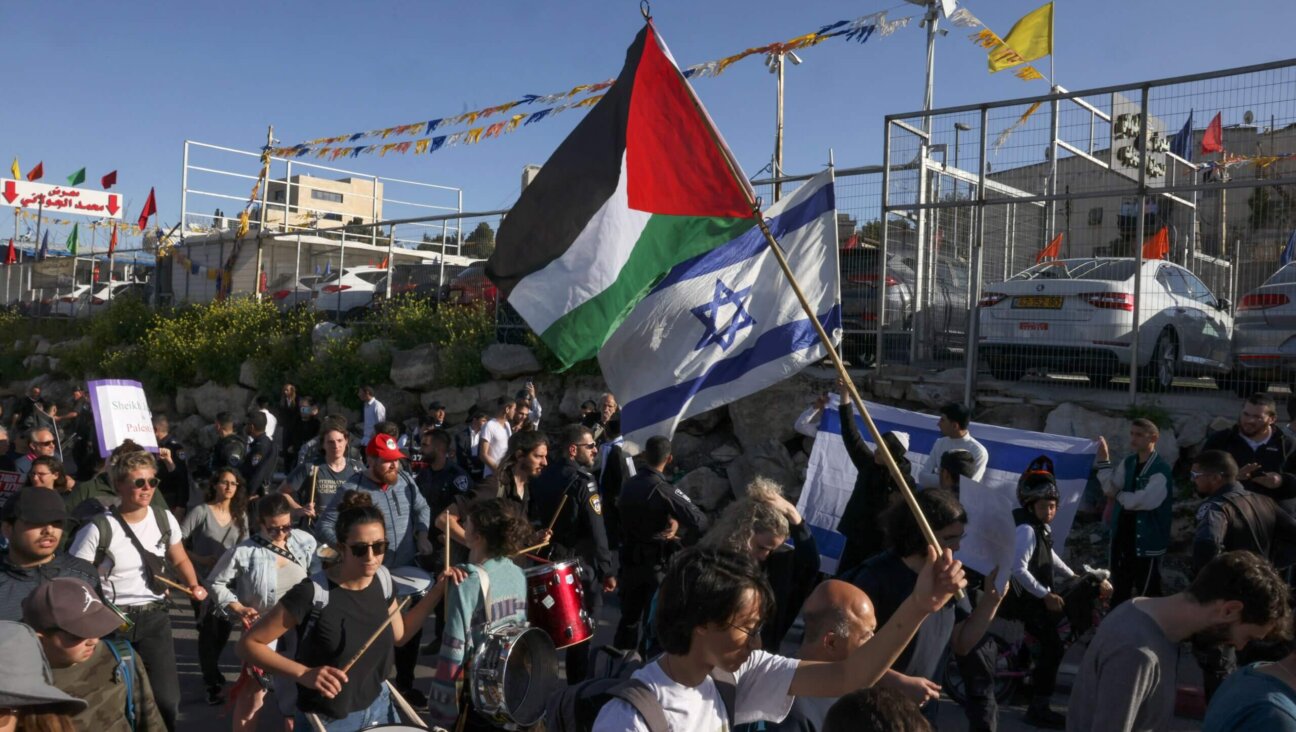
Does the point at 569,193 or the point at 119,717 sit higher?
the point at 569,193

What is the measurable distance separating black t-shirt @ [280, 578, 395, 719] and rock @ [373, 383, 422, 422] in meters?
12.0

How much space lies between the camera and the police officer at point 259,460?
31.7 feet

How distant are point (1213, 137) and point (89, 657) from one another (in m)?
9.95

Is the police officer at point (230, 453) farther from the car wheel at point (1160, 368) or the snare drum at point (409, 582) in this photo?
the car wheel at point (1160, 368)

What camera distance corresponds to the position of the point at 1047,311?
32.8ft

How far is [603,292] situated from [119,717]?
106 inches

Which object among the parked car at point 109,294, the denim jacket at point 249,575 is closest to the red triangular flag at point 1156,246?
the denim jacket at point 249,575

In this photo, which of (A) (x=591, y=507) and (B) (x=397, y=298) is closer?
(A) (x=591, y=507)

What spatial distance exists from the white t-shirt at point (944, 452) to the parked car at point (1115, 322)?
285cm

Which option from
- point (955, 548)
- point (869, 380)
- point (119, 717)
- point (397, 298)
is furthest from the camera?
point (397, 298)

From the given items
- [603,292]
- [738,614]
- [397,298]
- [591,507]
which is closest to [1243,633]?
[738,614]

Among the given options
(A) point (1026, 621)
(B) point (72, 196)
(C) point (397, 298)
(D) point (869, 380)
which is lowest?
(A) point (1026, 621)

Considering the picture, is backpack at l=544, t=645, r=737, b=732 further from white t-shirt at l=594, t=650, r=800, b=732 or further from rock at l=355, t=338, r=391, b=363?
rock at l=355, t=338, r=391, b=363

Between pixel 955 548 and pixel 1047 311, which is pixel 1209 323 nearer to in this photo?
pixel 1047 311
